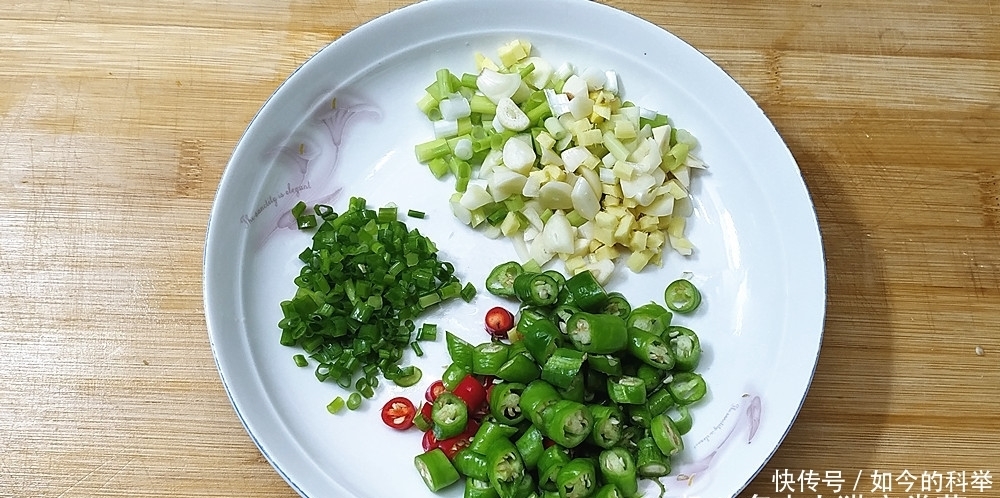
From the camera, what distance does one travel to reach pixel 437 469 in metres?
2.01

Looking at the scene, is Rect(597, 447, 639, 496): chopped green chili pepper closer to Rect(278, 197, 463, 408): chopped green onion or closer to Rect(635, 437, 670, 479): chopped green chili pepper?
Rect(635, 437, 670, 479): chopped green chili pepper

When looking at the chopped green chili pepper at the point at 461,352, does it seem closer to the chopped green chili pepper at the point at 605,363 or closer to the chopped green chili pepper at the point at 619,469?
the chopped green chili pepper at the point at 605,363

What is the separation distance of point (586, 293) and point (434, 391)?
0.49 metres

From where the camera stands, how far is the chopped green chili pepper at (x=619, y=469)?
1.97 meters

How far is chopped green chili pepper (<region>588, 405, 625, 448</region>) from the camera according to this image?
1982 mm

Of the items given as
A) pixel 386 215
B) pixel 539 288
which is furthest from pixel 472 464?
pixel 386 215

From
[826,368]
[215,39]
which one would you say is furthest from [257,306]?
[826,368]

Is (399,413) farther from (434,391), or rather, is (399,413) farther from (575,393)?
(575,393)

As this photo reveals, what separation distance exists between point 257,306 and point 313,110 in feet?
1.97

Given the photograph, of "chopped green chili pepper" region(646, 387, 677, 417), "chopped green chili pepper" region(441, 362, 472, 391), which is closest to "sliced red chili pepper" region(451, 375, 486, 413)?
"chopped green chili pepper" region(441, 362, 472, 391)

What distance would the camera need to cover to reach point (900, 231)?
249 cm

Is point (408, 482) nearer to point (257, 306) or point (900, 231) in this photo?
point (257, 306)

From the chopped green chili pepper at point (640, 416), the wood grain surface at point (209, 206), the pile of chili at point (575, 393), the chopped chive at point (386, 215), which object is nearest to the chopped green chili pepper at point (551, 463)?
the pile of chili at point (575, 393)

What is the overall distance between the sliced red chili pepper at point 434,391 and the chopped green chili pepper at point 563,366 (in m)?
0.31
